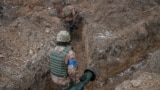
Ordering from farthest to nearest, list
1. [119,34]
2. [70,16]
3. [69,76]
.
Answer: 1. [70,16]
2. [119,34]
3. [69,76]

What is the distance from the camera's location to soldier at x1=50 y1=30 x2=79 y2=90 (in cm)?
668

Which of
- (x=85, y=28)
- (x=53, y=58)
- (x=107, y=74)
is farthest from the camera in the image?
(x=85, y=28)

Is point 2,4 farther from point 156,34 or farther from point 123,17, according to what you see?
point 156,34

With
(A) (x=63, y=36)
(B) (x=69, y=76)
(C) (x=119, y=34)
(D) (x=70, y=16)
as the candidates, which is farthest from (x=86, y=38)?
(A) (x=63, y=36)

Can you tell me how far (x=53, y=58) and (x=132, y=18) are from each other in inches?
209

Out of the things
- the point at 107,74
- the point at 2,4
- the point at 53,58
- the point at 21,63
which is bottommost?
the point at 107,74

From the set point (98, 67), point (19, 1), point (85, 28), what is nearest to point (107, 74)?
point (98, 67)

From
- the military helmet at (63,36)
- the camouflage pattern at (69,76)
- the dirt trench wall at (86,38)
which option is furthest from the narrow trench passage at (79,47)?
the military helmet at (63,36)

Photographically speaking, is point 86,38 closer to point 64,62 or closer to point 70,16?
point 70,16

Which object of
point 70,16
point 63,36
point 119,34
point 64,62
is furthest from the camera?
point 70,16

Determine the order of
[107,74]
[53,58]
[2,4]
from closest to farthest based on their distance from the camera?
[53,58], [107,74], [2,4]

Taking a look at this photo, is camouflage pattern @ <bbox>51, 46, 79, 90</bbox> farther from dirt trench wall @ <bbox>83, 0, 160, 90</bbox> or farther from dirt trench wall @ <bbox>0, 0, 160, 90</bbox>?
dirt trench wall @ <bbox>83, 0, 160, 90</bbox>

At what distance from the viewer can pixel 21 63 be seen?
30.1 feet

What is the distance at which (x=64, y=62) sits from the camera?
6.77 m
